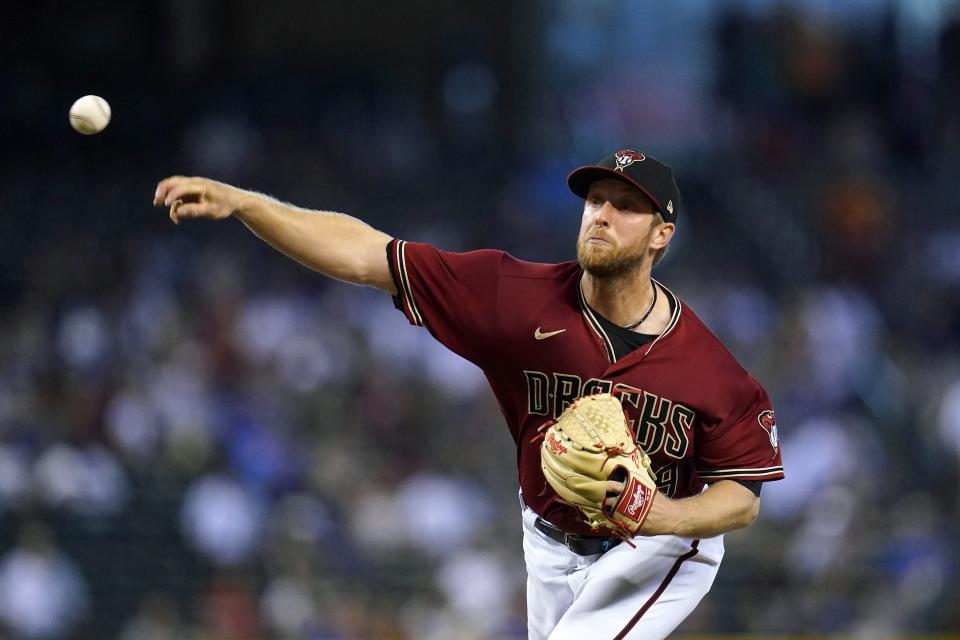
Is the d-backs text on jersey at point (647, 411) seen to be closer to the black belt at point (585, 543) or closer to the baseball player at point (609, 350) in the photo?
the baseball player at point (609, 350)

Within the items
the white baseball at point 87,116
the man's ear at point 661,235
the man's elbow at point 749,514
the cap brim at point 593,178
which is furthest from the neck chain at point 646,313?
the white baseball at point 87,116

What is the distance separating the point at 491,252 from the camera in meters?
3.70

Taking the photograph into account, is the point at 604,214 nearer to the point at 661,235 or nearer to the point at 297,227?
the point at 661,235

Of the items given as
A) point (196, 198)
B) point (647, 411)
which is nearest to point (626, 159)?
point (647, 411)

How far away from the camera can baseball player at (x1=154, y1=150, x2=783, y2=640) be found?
3.54m

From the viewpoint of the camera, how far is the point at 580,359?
3617 millimetres

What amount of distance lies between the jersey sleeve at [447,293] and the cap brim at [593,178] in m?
0.34

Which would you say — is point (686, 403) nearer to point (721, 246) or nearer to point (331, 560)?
point (331, 560)

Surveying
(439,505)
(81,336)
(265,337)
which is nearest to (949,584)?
(439,505)

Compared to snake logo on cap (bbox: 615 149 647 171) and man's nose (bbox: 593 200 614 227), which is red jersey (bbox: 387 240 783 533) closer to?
man's nose (bbox: 593 200 614 227)

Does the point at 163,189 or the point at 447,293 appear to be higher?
the point at 163,189

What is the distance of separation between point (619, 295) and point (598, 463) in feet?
2.10

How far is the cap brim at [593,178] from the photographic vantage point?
3.52 m

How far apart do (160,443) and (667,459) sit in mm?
6095
